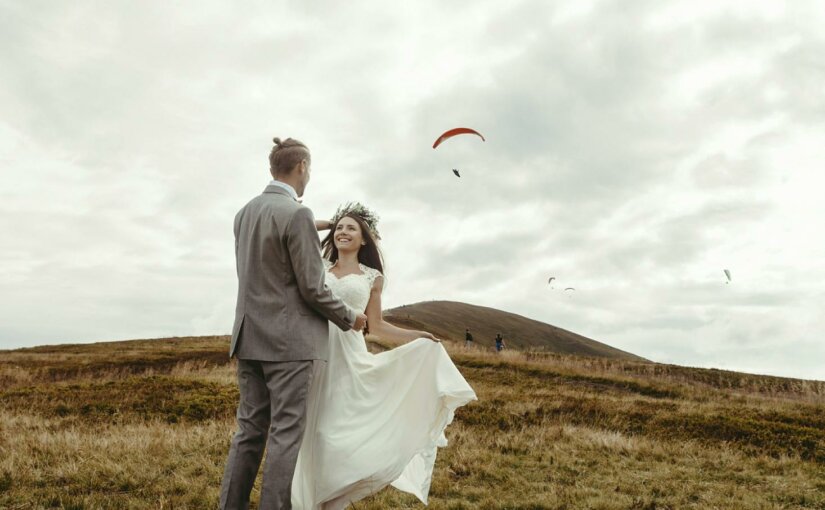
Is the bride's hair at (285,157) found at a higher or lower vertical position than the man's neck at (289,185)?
higher

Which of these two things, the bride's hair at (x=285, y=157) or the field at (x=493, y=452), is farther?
the field at (x=493, y=452)

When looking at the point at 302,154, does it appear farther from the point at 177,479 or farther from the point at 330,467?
the point at 177,479

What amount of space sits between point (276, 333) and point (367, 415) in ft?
4.86

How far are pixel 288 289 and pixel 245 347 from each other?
0.53m

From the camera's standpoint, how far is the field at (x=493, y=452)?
667cm

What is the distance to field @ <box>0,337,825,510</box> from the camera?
21.9 ft

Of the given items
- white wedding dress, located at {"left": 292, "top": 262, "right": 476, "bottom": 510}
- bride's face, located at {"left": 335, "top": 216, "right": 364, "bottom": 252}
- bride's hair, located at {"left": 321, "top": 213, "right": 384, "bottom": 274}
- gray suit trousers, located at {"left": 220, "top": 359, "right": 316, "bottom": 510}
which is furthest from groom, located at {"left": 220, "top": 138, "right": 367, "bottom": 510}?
bride's hair, located at {"left": 321, "top": 213, "right": 384, "bottom": 274}

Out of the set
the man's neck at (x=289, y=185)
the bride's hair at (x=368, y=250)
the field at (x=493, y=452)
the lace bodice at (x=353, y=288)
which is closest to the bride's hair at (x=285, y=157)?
the man's neck at (x=289, y=185)

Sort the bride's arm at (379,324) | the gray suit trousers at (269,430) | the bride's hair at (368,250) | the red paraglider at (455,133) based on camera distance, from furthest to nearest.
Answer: the red paraglider at (455,133), the bride's hair at (368,250), the bride's arm at (379,324), the gray suit trousers at (269,430)

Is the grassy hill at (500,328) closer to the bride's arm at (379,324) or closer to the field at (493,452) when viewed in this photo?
the field at (493,452)

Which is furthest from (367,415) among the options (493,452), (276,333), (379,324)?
(493,452)

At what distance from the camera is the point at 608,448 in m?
10.0

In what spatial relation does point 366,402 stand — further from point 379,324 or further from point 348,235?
point 348,235

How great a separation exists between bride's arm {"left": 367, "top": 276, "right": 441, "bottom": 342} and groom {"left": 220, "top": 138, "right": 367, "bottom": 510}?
112cm
